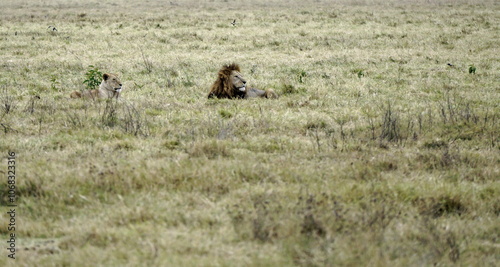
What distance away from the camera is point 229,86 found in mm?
11500

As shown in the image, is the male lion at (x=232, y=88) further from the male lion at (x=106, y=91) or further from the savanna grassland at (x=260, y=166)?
the male lion at (x=106, y=91)

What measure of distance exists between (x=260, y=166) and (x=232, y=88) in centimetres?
513

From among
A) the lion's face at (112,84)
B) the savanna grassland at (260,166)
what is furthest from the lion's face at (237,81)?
the lion's face at (112,84)

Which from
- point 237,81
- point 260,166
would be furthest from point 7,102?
point 260,166

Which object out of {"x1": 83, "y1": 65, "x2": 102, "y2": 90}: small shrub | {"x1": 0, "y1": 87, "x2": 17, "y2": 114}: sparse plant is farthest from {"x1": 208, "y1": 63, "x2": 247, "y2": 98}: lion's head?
{"x1": 0, "y1": 87, "x2": 17, "y2": 114}: sparse plant

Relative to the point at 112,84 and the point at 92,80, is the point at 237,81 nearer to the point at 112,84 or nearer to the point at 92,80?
the point at 112,84

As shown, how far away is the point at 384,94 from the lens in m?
12.0

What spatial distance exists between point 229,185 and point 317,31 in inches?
738

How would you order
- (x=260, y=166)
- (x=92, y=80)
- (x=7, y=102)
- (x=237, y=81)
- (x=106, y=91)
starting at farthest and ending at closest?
(x=92, y=80), (x=106, y=91), (x=237, y=81), (x=7, y=102), (x=260, y=166)

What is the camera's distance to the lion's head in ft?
37.6

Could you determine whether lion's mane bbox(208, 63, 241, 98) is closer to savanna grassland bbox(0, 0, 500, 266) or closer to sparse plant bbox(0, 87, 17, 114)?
savanna grassland bbox(0, 0, 500, 266)

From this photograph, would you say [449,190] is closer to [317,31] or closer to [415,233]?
[415,233]

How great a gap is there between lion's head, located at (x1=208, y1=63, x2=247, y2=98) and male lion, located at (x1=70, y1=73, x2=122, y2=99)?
1.90 meters

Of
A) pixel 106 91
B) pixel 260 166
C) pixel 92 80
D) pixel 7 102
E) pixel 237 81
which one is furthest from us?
pixel 92 80
